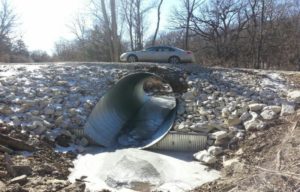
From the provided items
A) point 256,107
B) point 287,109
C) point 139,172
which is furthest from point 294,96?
point 139,172

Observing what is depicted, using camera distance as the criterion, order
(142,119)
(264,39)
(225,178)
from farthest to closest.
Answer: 1. (264,39)
2. (142,119)
3. (225,178)

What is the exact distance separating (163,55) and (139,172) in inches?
493

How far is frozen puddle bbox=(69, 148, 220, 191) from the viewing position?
28.6 feet

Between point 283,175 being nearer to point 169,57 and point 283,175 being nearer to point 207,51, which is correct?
point 169,57

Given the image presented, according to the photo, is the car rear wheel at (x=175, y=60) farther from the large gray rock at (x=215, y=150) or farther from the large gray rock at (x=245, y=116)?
the large gray rock at (x=215, y=150)

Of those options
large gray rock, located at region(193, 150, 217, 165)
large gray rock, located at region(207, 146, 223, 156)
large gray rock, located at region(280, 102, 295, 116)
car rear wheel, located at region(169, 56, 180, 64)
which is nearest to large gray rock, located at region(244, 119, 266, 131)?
large gray rock, located at region(280, 102, 295, 116)

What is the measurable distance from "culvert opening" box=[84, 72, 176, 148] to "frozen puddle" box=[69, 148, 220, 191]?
1.41 metres

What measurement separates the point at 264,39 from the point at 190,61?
14624mm

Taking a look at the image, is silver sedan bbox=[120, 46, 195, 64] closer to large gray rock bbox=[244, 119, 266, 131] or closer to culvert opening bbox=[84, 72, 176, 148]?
culvert opening bbox=[84, 72, 176, 148]

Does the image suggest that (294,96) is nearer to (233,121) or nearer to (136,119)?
(233,121)

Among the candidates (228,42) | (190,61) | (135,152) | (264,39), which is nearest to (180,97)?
(135,152)

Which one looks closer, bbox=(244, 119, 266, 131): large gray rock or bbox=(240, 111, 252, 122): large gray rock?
bbox=(244, 119, 266, 131): large gray rock

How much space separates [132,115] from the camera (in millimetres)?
16375

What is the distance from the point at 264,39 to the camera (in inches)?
1319
